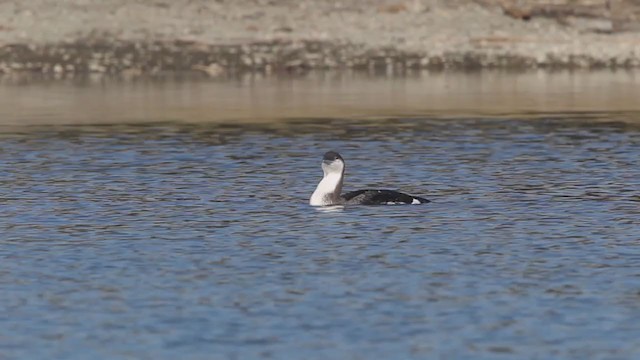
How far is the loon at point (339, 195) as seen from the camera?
18359 millimetres

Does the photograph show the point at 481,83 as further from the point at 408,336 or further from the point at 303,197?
the point at 408,336

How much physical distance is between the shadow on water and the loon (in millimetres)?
222

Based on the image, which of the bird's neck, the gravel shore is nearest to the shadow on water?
the bird's neck

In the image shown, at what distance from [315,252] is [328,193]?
3283 mm

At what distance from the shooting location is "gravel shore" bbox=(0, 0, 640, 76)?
37781 mm

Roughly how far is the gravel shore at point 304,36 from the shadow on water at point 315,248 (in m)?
10.7

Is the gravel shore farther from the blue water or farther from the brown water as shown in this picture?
the blue water

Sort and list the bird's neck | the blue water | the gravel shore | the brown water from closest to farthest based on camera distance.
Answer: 1. the blue water
2. the bird's neck
3. the brown water
4. the gravel shore

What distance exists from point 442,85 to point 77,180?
16304 millimetres

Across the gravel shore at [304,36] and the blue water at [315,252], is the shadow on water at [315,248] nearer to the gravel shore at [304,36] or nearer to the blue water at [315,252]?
the blue water at [315,252]

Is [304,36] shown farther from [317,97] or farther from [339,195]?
[339,195]

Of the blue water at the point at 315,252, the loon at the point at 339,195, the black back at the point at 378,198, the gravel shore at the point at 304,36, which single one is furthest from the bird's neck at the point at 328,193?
the gravel shore at the point at 304,36

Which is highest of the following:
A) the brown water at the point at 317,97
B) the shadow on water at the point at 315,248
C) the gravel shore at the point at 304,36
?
the gravel shore at the point at 304,36

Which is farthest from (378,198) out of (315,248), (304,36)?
(304,36)
